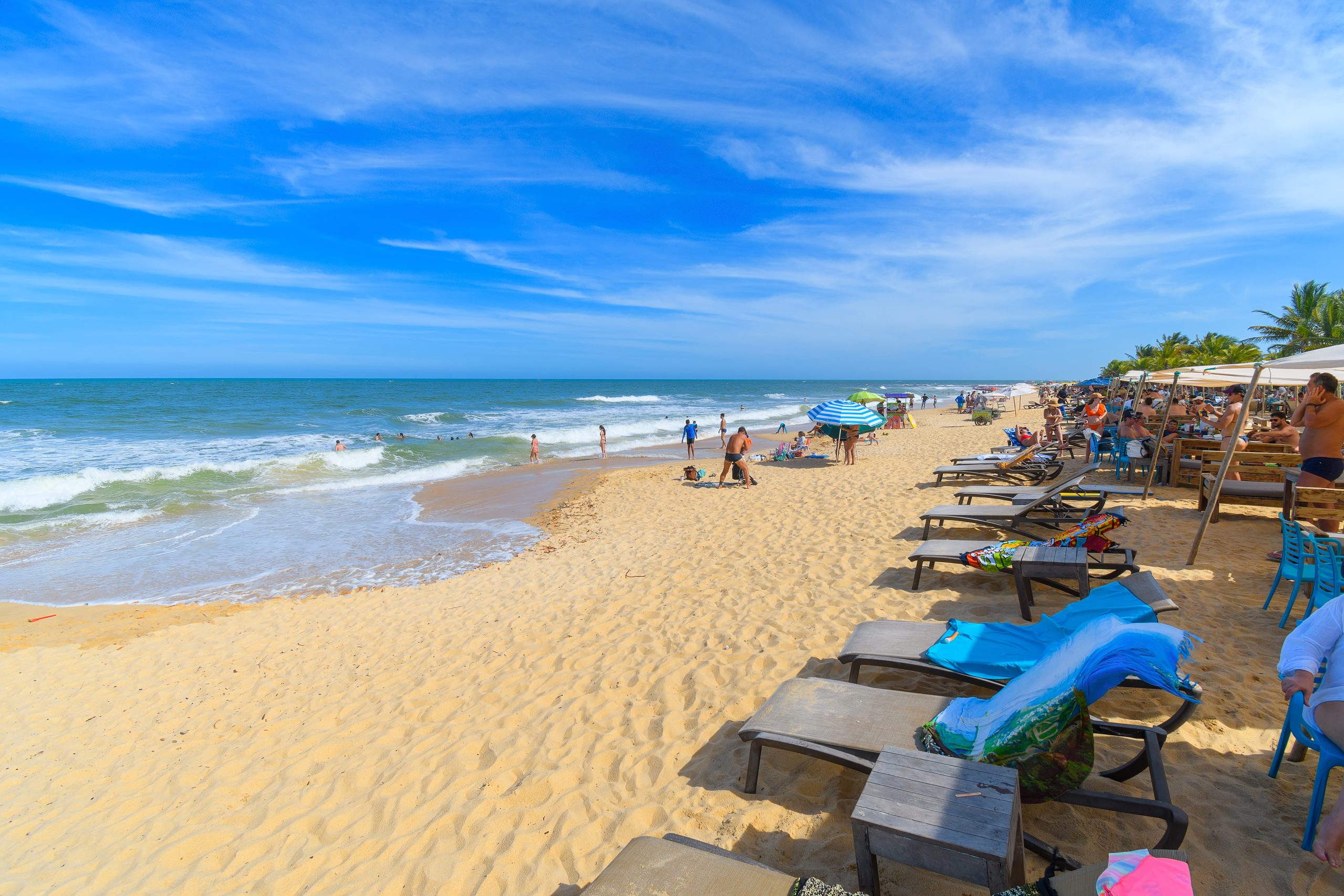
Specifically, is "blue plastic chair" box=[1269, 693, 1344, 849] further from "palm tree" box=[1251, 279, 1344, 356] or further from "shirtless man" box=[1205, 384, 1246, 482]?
"palm tree" box=[1251, 279, 1344, 356]

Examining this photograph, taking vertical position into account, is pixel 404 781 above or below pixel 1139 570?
below

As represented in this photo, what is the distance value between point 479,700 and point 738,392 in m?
90.4

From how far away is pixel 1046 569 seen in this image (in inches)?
185

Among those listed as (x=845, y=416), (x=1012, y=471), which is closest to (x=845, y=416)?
(x=845, y=416)

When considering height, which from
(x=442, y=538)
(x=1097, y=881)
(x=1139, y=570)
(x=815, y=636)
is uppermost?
(x=1097, y=881)

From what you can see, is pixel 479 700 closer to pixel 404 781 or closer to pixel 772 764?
pixel 404 781

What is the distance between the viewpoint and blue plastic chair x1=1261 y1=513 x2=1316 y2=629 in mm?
4090

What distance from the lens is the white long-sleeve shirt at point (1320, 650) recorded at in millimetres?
2225

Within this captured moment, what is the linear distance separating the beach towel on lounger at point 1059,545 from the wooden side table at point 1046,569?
5.0 inches

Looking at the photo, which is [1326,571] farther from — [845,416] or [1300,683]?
[845,416]

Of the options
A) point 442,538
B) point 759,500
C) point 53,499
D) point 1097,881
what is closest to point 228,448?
point 53,499

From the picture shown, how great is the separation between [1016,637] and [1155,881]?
7.83 ft

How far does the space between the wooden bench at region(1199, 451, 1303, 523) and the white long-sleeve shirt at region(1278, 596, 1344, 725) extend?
4924 millimetres

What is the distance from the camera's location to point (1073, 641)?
2.65m
